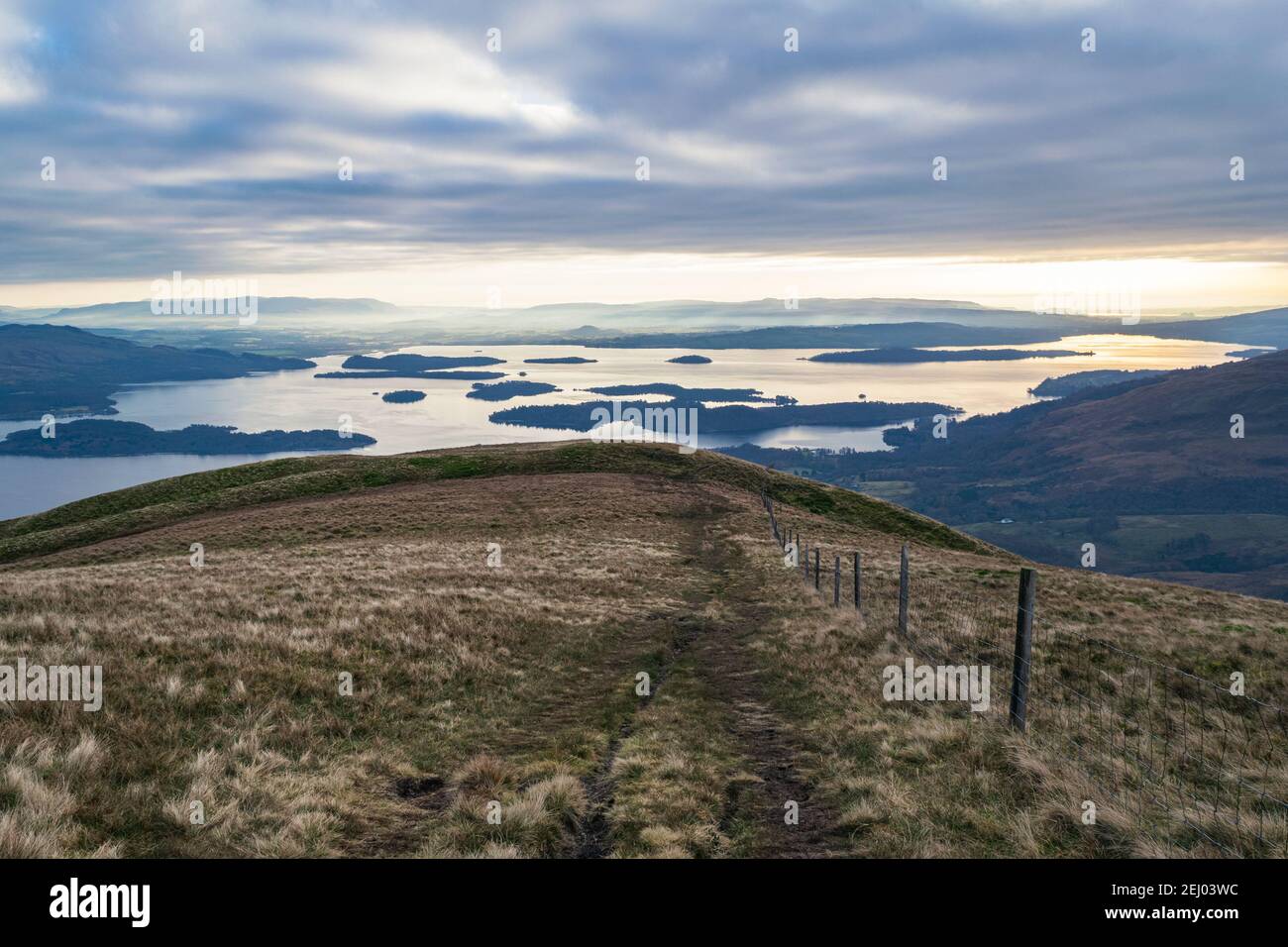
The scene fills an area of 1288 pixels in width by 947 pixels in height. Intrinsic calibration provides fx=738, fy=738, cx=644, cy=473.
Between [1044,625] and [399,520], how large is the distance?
34.9 m

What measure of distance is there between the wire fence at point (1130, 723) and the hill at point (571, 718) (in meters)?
0.09

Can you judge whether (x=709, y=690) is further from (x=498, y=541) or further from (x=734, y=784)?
(x=498, y=541)

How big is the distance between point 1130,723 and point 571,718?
8820 millimetres

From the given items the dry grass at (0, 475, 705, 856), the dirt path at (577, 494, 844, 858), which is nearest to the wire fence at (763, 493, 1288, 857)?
the dirt path at (577, 494, 844, 858)

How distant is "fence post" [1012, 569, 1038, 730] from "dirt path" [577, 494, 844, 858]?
116 inches

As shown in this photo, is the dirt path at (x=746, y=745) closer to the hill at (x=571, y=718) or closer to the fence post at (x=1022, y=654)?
the hill at (x=571, y=718)

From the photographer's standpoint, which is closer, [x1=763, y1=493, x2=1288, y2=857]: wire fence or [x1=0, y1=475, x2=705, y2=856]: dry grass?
[x1=0, y1=475, x2=705, y2=856]: dry grass

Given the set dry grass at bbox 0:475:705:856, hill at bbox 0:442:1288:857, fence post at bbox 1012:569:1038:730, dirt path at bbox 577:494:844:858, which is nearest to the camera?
dry grass at bbox 0:475:705:856

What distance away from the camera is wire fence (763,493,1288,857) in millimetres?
7449

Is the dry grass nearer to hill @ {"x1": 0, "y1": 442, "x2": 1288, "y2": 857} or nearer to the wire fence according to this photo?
hill @ {"x1": 0, "y1": 442, "x2": 1288, "y2": 857}

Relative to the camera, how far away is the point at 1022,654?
33.0ft
